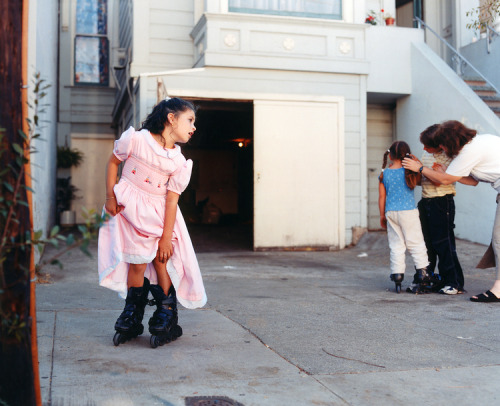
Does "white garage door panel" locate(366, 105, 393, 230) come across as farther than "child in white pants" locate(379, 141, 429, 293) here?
Yes

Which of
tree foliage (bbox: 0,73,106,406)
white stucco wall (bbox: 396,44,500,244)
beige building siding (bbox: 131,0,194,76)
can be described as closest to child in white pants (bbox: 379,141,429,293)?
white stucco wall (bbox: 396,44,500,244)

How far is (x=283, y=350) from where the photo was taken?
3.44 metres

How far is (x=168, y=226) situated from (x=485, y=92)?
911cm

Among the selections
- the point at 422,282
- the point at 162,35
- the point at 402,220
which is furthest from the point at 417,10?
the point at 422,282

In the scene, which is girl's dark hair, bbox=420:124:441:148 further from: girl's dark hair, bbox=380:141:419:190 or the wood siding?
the wood siding

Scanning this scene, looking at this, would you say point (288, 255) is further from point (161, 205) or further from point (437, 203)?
point (161, 205)

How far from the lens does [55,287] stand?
18.9ft

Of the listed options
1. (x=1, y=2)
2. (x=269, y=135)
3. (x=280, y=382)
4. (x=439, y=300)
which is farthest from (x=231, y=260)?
(x=1, y=2)

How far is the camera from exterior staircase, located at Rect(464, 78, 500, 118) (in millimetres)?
10539

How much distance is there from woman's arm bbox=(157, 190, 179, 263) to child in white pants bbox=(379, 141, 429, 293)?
2987 millimetres

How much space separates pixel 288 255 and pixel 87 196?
868 cm

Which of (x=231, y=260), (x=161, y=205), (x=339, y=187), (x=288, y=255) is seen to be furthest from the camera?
(x=339, y=187)

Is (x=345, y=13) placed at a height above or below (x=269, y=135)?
above

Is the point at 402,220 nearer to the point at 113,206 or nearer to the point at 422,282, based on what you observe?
the point at 422,282
